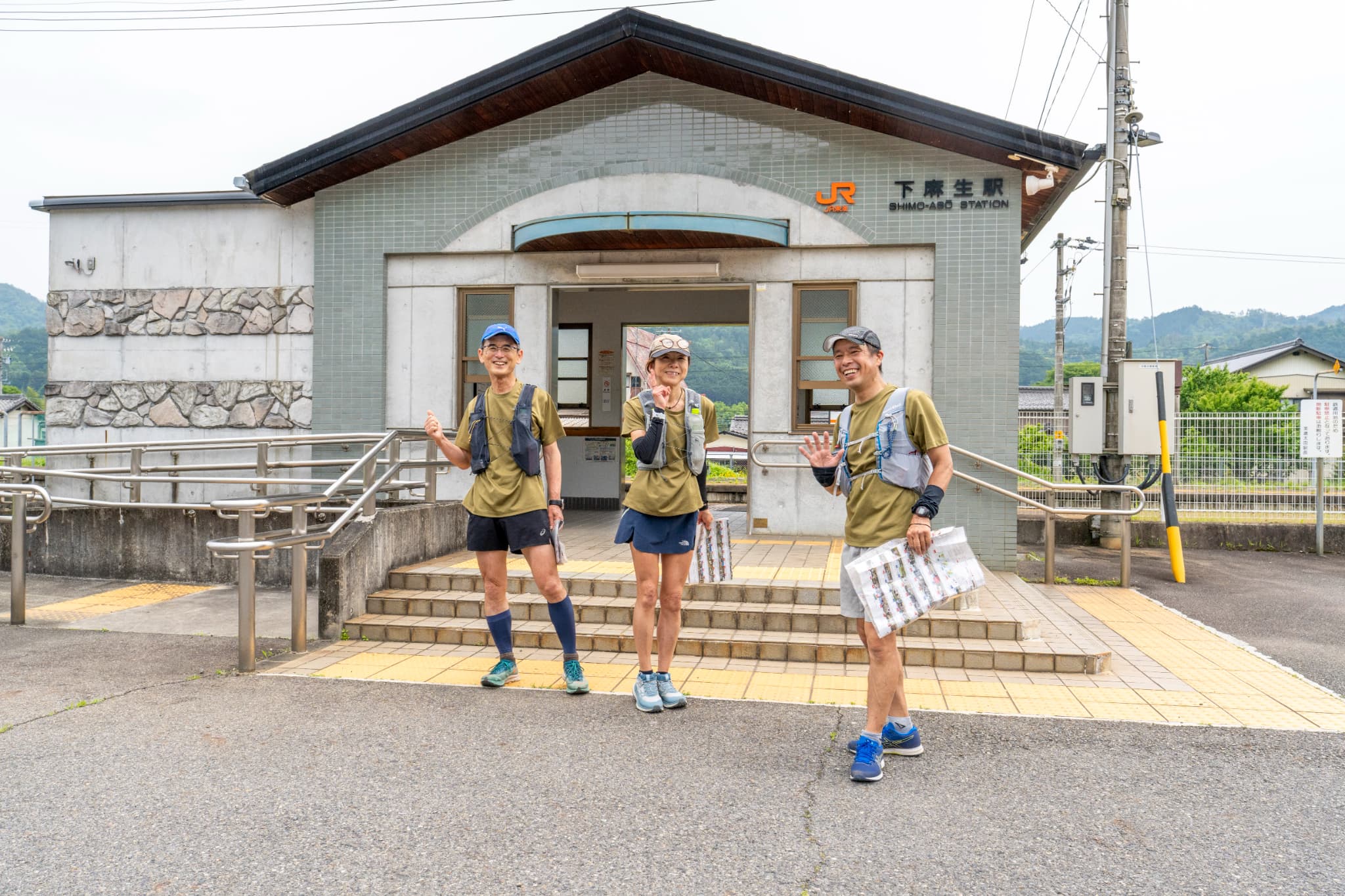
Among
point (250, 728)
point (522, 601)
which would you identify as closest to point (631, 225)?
point (522, 601)

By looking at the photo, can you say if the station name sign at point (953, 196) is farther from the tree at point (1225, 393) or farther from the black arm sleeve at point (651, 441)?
the tree at point (1225, 393)

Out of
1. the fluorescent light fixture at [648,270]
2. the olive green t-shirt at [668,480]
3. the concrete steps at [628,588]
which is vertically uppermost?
the fluorescent light fixture at [648,270]

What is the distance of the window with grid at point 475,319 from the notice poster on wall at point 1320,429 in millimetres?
9926

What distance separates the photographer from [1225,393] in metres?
29.7

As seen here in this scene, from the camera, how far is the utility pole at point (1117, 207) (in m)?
12.2

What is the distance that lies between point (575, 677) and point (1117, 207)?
10.9 m

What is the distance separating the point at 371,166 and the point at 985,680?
26.4 ft

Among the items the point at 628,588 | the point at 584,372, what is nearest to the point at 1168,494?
the point at 628,588

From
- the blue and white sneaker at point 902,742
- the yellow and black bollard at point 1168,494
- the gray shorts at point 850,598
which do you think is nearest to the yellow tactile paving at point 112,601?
the gray shorts at point 850,598

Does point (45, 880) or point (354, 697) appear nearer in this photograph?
point (45, 880)

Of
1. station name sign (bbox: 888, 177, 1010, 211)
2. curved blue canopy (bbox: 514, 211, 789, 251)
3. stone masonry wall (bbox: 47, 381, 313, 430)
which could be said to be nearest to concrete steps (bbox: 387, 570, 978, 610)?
curved blue canopy (bbox: 514, 211, 789, 251)

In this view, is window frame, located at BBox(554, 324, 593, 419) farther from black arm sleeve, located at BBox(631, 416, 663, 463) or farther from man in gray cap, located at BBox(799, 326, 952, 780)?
man in gray cap, located at BBox(799, 326, 952, 780)

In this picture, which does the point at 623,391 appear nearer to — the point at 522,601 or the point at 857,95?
the point at 857,95

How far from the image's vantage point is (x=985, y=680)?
5.34 metres
